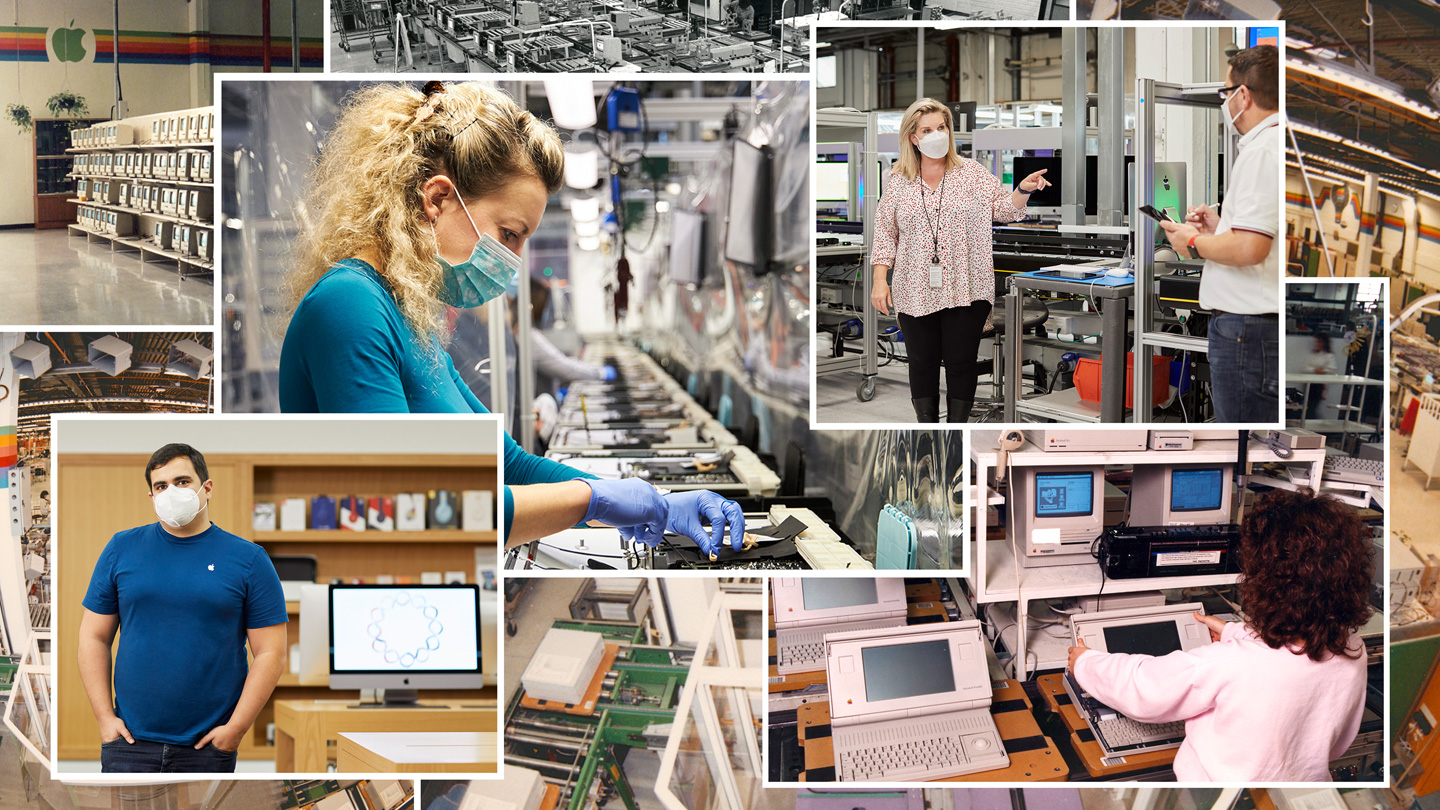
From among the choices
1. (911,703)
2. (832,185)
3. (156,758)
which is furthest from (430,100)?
(911,703)

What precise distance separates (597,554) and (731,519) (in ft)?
1.20

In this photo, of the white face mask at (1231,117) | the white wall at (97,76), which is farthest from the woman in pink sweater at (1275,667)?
the white wall at (97,76)

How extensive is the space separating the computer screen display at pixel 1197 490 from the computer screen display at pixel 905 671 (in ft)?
2.25

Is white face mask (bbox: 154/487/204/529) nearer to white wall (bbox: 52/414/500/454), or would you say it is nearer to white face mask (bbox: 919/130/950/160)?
white wall (bbox: 52/414/500/454)

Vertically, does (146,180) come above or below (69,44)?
below

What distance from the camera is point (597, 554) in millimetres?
2424

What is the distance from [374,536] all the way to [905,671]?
1.34 meters

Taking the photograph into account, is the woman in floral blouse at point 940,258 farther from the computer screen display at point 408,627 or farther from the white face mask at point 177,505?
the white face mask at point 177,505

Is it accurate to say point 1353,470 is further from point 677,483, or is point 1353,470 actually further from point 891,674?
point 677,483

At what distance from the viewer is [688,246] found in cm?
665

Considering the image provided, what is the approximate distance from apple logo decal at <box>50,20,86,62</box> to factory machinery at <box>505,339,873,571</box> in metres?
1.58

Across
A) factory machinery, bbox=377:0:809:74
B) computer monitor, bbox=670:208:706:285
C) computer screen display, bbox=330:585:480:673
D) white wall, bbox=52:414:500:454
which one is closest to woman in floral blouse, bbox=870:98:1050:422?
factory machinery, bbox=377:0:809:74

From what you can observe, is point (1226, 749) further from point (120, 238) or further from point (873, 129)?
point (120, 238)

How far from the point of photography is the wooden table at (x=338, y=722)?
2264 millimetres
